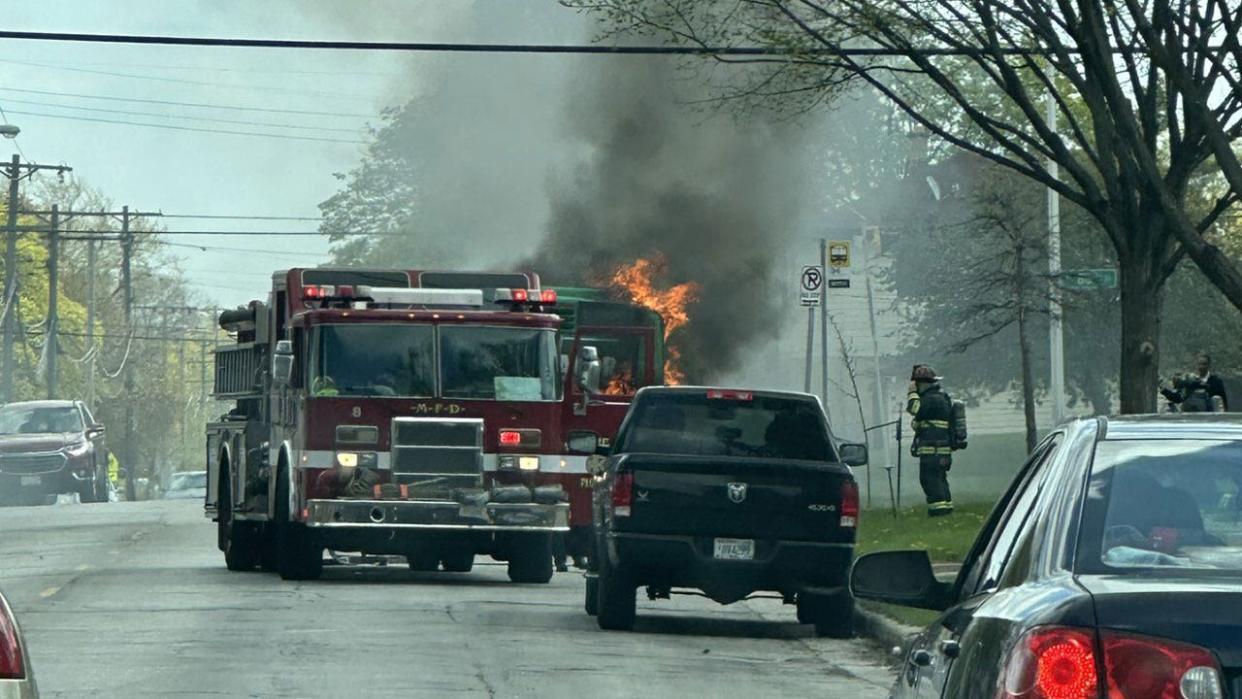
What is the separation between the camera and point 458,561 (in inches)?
906

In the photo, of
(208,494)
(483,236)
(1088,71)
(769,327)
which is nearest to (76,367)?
(483,236)

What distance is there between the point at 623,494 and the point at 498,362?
5609 millimetres

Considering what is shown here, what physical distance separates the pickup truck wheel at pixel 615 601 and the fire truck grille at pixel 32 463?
1320 inches

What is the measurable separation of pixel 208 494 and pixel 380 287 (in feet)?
15.4

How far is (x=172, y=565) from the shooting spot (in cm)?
2423

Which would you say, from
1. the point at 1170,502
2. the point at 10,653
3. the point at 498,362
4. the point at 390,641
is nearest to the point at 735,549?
the point at 390,641

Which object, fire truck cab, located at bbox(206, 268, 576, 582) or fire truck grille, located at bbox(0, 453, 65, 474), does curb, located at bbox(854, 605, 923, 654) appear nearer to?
fire truck cab, located at bbox(206, 268, 576, 582)

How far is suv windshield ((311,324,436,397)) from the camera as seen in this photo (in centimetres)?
2062

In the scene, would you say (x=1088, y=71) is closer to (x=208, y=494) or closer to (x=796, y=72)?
(x=796, y=72)

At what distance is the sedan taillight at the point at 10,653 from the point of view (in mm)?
5480

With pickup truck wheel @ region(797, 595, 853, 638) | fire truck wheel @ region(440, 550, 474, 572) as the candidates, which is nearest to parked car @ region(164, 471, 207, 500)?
fire truck wheel @ region(440, 550, 474, 572)

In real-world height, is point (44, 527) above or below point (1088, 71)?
below

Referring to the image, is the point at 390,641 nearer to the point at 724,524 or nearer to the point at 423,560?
the point at 724,524

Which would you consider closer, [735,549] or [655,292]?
[735,549]
